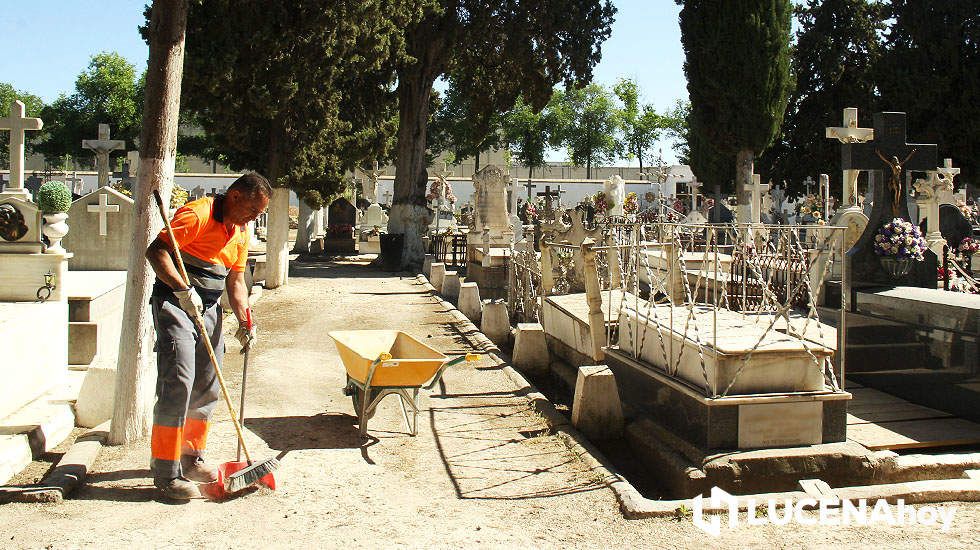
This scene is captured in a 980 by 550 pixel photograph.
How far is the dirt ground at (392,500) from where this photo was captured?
14.5 ft

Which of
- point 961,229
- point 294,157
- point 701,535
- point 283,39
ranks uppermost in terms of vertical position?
point 283,39

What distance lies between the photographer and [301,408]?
23.5ft

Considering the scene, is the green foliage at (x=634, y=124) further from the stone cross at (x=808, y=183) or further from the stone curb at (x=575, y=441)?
the stone curb at (x=575, y=441)

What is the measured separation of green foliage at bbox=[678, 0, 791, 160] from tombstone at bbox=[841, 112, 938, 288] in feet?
65.1

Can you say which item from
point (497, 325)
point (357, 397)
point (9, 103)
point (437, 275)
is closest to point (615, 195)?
point (437, 275)

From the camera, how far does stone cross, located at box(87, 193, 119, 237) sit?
12.4 m

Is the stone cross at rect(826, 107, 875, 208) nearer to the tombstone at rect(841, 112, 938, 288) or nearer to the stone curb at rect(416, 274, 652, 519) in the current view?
the tombstone at rect(841, 112, 938, 288)

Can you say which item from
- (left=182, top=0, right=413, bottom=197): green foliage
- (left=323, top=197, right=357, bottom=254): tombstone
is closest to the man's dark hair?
(left=182, top=0, right=413, bottom=197): green foliage

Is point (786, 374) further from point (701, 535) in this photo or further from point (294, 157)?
point (294, 157)

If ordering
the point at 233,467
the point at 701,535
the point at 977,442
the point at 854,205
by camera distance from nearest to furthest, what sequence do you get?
the point at 701,535
the point at 233,467
the point at 977,442
the point at 854,205

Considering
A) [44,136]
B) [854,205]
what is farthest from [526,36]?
[44,136]

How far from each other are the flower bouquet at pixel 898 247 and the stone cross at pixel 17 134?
9.27 meters

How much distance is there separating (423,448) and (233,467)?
1.49 metres

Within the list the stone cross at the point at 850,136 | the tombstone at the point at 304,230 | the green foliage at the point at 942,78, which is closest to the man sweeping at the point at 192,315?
the stone cross at the point at 850,136
